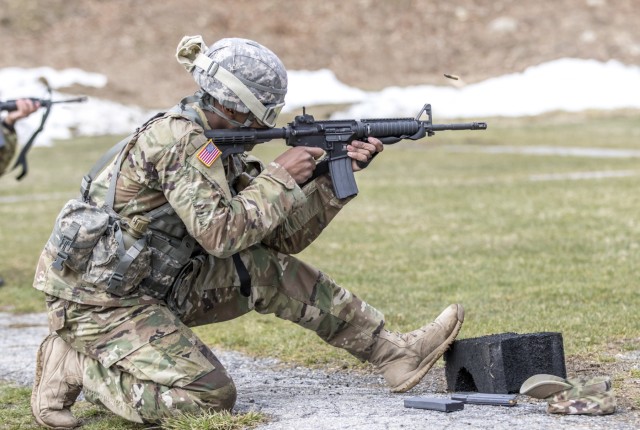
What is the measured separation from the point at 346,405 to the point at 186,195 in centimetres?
135

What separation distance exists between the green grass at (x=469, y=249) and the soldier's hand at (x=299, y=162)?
1759 mm

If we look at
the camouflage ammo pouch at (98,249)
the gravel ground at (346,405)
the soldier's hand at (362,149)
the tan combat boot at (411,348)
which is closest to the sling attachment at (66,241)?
the camouflage ammo pouch at (98,249)

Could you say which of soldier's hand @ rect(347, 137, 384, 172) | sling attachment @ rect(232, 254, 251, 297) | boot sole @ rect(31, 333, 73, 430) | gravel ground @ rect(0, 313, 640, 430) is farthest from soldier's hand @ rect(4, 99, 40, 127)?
soldier's hand @ rect(347, 137, 384, 172)

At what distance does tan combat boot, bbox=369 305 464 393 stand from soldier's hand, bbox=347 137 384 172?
98 cm

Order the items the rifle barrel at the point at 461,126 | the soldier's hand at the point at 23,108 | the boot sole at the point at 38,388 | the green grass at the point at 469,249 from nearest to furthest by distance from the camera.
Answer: the boot sole at the point at 38,388, the rifle barrel at the point at 461,126, the green grass at the point at 469,249, the soldier's hand at the point at 23,108

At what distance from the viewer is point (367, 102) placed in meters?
39.7

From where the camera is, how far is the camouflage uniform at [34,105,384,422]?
5.50 metres

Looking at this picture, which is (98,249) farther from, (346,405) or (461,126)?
(461,126)

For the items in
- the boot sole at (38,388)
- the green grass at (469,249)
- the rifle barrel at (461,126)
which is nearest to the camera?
the boot sole at (38,388)

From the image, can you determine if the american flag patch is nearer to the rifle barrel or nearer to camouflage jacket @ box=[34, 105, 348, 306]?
camouflage jacket @ box=[34, 105, 348, 306]

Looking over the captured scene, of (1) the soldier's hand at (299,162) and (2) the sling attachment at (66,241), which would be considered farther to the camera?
(1) the soldier's hand at (299,162)

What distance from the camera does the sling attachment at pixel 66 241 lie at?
550cm

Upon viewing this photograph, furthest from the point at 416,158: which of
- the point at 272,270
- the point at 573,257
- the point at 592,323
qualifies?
the point at 272,270

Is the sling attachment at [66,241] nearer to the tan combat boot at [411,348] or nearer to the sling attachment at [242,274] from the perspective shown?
the sling attachment at [242,274]
